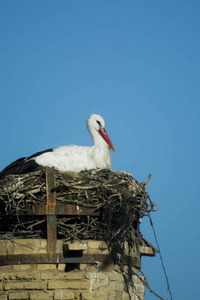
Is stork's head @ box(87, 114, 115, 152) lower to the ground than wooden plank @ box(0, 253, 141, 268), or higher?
higher

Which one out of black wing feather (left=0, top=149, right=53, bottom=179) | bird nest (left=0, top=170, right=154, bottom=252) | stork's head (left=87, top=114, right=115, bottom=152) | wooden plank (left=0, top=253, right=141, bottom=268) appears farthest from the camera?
stork's head (left=87, top=114, right=115, bottom=152)

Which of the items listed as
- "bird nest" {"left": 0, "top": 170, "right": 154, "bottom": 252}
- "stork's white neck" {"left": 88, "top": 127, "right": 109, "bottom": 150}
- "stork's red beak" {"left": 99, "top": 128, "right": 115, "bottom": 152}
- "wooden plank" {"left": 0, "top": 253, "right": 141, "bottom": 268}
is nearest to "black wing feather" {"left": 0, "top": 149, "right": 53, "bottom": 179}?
"bird nest" {"left": 0, "top": 170, "right": 154, "bottom": 252}

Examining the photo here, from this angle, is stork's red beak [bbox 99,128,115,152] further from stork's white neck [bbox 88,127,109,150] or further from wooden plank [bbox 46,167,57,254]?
wooden plank [bbox 46,167,57,254]

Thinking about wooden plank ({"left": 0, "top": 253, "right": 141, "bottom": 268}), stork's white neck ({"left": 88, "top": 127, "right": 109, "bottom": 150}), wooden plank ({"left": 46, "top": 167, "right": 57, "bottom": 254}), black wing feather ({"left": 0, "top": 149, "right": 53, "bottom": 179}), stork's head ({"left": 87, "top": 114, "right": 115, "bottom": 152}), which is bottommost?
wooden plank ({"left": 0, "top": 253, "right": 141, "bottom": 268})

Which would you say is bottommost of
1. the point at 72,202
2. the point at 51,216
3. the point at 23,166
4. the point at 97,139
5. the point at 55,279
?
the point at 55,279

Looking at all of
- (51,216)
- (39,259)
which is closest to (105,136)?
(51,216)

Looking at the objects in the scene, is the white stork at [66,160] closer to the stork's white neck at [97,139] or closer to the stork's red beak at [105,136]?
the stork's white neck at [97,139]

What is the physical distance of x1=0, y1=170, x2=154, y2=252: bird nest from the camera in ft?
25.7

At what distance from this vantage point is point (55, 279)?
745 cm

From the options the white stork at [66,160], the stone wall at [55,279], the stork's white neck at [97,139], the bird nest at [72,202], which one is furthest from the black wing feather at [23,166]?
the stone wall at [55,279]

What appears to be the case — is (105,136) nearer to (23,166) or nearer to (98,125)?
(98,125)

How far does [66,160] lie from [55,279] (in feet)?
7.14

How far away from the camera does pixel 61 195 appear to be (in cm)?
797

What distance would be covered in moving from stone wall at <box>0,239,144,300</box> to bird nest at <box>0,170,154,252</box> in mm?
186
